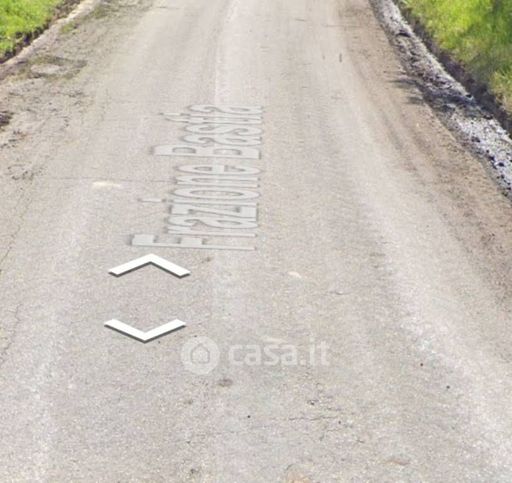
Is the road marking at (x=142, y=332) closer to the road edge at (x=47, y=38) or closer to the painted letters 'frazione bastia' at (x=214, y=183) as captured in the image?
the painted letters 'frazione bastia' at (x=214, y=183)

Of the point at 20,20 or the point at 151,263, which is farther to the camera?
the point at 20,20

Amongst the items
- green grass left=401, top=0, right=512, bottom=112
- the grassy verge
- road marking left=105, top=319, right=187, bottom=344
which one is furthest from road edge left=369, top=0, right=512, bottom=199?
the grassy verge

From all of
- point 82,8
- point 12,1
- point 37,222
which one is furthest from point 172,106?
point 82,8

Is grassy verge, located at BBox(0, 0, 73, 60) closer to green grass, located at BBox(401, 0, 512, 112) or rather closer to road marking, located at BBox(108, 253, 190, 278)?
green grass, located at BBox(401, 0, 512, 112)

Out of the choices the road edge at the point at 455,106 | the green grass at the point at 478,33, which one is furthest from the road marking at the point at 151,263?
the green grass at the point at 478,33

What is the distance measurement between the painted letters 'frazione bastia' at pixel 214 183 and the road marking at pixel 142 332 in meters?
1.73

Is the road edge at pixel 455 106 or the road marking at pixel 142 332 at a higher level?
the road marking at pixel 142 332

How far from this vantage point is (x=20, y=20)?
64.7 feet

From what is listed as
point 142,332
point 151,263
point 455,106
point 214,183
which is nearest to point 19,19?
point 455,106

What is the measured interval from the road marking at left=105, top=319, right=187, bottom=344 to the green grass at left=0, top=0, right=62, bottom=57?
33.5ft

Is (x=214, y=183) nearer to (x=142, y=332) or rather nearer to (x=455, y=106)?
(x=142, y=332)

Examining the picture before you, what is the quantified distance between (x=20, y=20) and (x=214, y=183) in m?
9.05

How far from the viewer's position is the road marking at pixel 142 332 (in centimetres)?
855

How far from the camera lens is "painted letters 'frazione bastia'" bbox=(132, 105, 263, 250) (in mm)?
10664
